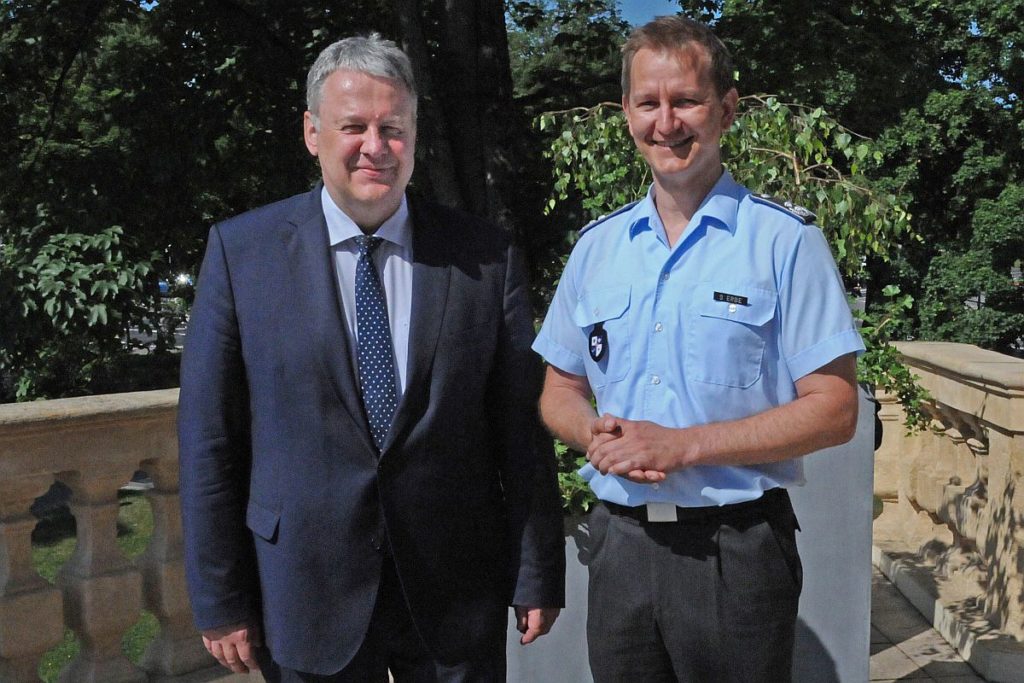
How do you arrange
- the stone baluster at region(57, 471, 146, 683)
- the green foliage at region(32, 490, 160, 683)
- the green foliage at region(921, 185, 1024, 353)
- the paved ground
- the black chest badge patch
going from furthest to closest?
1. the green foliage at region(921, 185, 1024, 353)
2. the green foliage at region(32, 490, 160, 683)
3. the paved ground
4. the stone baluster at region(57, 471, 146, 683)
5. the black chest badge patch

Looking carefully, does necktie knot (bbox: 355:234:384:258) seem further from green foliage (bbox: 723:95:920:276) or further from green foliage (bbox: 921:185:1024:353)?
green foliage (bbox: 921:185:1024:353)

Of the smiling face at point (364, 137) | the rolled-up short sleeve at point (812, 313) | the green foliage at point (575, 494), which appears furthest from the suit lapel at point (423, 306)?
the green foliage at point (575, 494)

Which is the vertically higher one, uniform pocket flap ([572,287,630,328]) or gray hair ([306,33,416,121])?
gray hair ([306,33,416,121])

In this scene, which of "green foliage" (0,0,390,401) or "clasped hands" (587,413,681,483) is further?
"green foliage" (0,0,390,401)

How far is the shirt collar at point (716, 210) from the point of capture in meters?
2.21

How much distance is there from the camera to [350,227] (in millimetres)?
2260

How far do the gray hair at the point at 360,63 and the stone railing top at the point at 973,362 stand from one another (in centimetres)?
308

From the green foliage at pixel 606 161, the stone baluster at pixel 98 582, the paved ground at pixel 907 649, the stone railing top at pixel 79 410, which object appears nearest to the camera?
the stone railing top at pixel 79 410

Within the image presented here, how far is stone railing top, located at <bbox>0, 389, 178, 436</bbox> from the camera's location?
3.48 meters

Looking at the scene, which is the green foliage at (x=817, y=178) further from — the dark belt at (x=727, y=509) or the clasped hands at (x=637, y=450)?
the clasped hands at (x=637, y=450)

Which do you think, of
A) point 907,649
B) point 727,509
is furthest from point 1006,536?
point 727,509

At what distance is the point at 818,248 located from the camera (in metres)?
2.16

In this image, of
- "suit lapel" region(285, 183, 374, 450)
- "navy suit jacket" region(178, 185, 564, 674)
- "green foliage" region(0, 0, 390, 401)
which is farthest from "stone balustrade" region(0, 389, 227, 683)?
"green foliage" region(0, 0, 390, 401)

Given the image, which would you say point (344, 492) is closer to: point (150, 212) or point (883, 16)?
point (150, 212)
